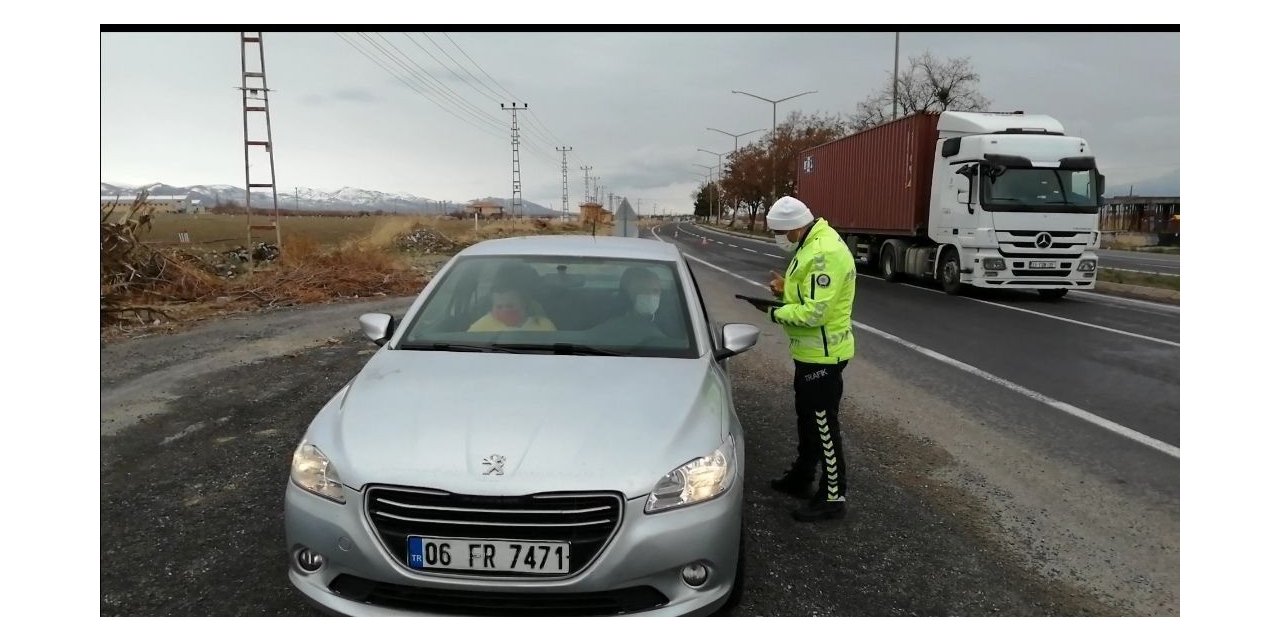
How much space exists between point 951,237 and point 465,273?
45.8 feet

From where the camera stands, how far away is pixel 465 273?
4.28 metres

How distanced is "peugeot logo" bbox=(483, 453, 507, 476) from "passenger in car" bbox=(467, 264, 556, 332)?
1252 millimetres

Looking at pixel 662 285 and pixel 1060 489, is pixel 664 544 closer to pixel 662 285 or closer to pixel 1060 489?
pixel 662 285

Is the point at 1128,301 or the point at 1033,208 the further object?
the point at 1128,301

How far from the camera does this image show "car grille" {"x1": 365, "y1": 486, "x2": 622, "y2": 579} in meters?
2.59

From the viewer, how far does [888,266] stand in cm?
1970

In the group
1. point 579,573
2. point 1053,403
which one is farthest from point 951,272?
point 579,573

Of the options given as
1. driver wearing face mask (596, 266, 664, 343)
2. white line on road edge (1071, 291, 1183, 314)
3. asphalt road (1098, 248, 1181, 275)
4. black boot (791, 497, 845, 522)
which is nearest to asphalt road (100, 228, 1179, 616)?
black boot (791, 497, 845, 522)

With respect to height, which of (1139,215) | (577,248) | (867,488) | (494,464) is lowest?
(867,488)

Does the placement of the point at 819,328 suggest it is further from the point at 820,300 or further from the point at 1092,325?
the point at 1092,325

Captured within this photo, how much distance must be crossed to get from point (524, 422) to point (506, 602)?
618mm

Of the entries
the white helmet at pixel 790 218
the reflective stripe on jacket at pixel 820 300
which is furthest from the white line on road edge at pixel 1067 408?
the white helmet at pixel 790 218

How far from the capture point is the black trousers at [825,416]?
13.5ft

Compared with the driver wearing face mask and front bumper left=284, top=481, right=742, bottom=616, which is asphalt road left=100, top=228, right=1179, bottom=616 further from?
the driver wearing face mask
